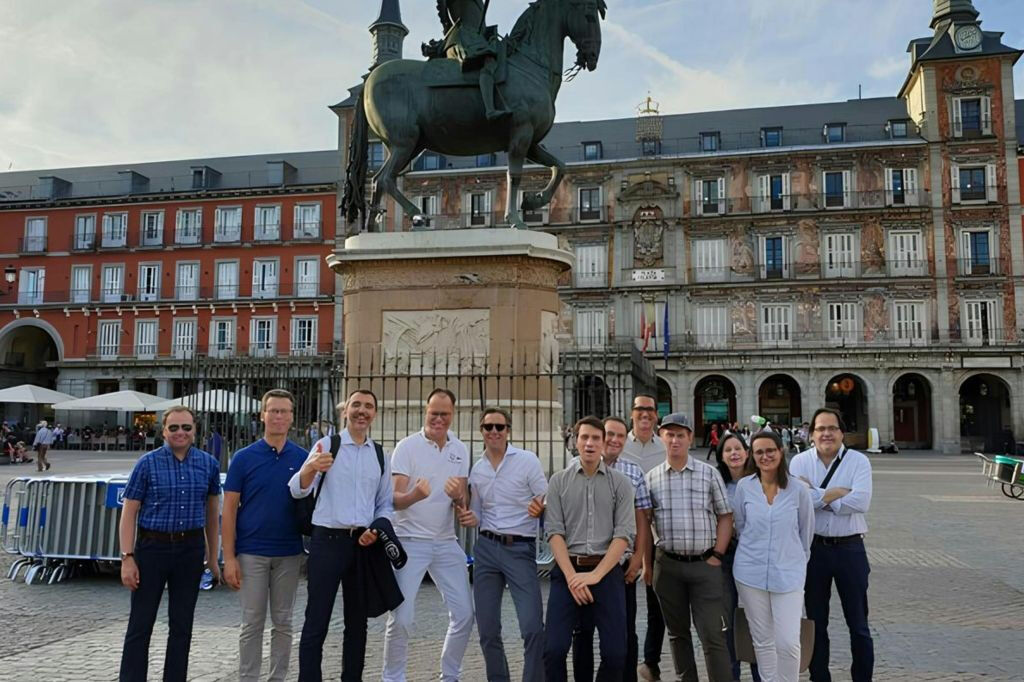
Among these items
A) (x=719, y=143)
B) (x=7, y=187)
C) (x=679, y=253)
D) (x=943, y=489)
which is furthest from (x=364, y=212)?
(x=7, y=187)

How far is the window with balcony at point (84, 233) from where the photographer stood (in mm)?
45969

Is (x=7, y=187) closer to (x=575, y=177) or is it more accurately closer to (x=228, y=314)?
(x=228, y=314)

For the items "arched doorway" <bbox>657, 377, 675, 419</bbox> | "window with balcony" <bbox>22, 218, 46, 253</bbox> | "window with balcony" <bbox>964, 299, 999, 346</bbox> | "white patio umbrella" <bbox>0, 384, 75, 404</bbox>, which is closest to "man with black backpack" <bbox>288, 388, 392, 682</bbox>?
"white patio umbrella" <bbox>0, 384, 75, 404</bbox>

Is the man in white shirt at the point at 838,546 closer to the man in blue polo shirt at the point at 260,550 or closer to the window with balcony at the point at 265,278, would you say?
the man in blue polo shirt at the point at 260,550

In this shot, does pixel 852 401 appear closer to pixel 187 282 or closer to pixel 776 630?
pixel 187 282

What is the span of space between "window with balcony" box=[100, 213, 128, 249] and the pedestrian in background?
1845 inches

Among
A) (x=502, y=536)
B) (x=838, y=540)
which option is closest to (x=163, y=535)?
(x=502, y=536)

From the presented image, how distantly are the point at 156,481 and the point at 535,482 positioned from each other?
75.8 inches

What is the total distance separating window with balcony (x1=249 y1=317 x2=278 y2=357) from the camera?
4344 cm

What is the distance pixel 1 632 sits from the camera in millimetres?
5676

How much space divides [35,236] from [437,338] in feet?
153

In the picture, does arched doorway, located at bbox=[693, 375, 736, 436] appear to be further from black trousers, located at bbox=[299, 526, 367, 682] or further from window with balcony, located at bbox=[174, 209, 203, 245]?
black trousers, located at bbox=[299, 526, 367, 682]

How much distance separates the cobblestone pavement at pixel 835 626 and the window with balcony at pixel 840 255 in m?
31.2

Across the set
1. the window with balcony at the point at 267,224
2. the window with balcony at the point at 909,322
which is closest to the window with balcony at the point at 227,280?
the window with balcony at the point at 267,224
